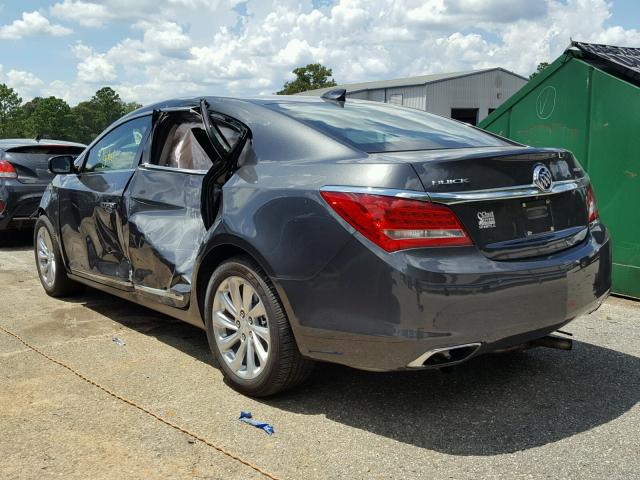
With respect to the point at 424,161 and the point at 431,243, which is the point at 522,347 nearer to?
the point at 431,243

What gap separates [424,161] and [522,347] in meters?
1.09

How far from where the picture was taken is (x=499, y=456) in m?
2.94

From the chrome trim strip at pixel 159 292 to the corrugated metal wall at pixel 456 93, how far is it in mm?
44976

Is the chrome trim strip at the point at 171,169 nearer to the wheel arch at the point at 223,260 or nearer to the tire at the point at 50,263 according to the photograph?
the wheel arch at the point at 223,260

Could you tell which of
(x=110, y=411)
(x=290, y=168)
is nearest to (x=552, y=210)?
(x=290, y=168)

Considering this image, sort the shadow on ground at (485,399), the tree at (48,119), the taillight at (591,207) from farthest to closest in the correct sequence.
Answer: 1. the tree at (48,119)
2. the taillight at (591,207)
3. the shadow on ground at (485,399)

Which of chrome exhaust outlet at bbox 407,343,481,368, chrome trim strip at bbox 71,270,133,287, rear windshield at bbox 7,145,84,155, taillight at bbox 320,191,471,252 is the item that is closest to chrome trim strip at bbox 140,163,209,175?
chrome trim strip at bbox 71,270,133,287

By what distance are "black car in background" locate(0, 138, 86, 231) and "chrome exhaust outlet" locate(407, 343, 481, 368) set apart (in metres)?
7.35

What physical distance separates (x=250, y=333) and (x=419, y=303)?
1048mm

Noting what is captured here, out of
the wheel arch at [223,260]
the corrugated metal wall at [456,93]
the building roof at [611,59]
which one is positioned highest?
the corrugated metal wall at [456,93]

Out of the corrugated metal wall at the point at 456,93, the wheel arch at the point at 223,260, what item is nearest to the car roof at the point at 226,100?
the wheel arch at the point at 223,260

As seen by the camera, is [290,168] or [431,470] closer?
[431,470]

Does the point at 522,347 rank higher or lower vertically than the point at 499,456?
higher

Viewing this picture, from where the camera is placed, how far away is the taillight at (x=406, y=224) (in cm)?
292
